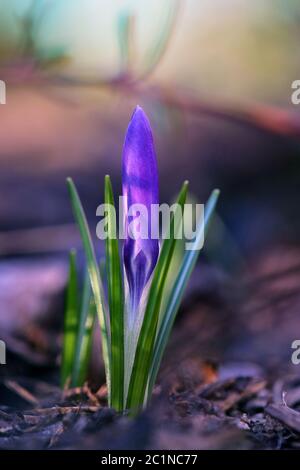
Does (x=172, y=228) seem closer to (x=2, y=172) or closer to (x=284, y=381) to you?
(x=284, y=381)

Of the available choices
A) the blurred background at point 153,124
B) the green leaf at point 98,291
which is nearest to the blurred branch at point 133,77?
the blurred background at point 153,124

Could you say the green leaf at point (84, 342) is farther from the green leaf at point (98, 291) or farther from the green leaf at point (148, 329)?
the green leaf at point (148, 329)

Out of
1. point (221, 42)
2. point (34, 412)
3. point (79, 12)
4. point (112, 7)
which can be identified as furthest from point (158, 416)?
point (221, 42)

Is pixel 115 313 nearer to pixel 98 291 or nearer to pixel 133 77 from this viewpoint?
pixel 98 291

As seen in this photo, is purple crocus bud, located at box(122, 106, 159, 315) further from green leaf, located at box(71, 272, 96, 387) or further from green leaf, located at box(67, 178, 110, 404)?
green leaf, located at box(71, 272, 96, 387)

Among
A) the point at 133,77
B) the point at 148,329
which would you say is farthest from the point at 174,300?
the point at 133,77

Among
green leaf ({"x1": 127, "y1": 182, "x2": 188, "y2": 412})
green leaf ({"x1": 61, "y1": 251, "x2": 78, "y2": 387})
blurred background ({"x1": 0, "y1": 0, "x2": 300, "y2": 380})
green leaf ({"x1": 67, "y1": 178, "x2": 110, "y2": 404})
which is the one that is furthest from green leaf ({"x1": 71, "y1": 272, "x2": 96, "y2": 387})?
blurred background ({"x1": 0, "y1": 0, "x2": 300, "y2": 380})
